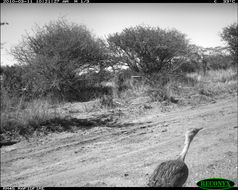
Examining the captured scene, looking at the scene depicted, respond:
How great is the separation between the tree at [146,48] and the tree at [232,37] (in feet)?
18.0

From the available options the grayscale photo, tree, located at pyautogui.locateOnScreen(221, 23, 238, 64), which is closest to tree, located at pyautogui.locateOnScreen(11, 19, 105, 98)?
the grayscale photo

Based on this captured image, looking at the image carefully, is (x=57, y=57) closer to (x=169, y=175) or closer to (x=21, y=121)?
(x=21, y=121)

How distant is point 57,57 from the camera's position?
12.0 m

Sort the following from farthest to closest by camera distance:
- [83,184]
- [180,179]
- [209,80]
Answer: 1. [209,80]
2. [83,184]
3. [180,179]

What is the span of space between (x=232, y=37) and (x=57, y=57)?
12.6 m

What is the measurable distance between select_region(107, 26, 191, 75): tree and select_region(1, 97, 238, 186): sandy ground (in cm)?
704

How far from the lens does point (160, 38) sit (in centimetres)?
1444

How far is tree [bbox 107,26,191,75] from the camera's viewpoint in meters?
14.2

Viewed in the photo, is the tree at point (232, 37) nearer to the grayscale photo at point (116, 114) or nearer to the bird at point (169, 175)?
Answer: the grayscale photo at point (116, 114)

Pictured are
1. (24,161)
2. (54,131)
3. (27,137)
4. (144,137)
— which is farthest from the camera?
(54,131)

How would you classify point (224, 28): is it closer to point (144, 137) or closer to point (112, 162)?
point (144, 137)

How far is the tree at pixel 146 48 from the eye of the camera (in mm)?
14227

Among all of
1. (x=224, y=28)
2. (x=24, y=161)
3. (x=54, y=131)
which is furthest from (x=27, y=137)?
(x=224, y=28)

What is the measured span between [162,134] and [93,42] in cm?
921
